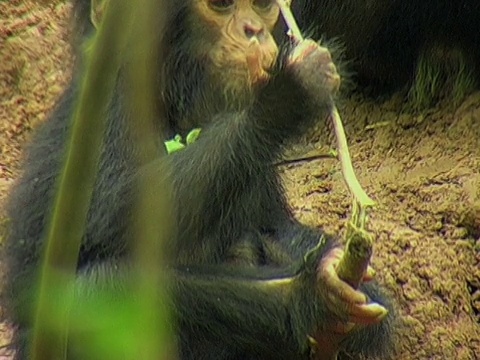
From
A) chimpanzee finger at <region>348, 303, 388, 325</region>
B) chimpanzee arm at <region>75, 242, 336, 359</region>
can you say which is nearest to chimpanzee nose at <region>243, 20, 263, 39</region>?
chimpanzee arm at <region>75, 242, 336, 359</region>

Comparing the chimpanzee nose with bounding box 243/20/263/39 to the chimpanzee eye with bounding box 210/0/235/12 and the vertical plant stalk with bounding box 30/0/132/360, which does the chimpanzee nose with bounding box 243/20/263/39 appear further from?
the vertical plant stalk with bounding box 30/0/132/360

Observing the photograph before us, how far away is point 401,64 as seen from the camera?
4.11m

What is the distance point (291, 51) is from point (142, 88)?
1363mm

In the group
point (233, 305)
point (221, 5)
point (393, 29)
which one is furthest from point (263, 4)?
point (393, 29)

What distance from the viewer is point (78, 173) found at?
3.18ft

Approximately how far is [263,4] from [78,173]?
1.83 metres

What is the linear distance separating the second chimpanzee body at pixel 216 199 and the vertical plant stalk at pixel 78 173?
1.29 meters

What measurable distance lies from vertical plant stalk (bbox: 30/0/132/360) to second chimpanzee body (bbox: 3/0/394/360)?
1.29m

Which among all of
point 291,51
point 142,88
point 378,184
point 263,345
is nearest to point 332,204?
point 378,184

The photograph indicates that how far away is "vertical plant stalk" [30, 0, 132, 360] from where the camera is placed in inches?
36.5

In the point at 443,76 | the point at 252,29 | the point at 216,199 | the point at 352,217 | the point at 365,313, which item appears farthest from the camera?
the point at 443,76

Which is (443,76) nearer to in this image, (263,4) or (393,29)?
(393,29)

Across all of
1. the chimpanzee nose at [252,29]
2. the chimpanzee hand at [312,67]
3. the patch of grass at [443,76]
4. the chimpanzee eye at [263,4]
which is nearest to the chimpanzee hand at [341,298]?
the chimpanzee hand at [312,67]

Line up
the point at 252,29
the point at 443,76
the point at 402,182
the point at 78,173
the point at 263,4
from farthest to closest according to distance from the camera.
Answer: the point at 443,76
the point at 402,182
the point at 263,4
the point at 252,29
the point at 78,173
